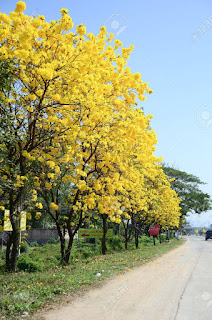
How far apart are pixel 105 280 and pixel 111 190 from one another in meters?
2.36

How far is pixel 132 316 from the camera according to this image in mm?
5082

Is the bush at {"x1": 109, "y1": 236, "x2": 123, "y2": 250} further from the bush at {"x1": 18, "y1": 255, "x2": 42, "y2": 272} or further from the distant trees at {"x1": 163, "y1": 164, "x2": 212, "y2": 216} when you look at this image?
the distant trees at {"x1": 163, "y1": 164, "x2": 212, "y2": 216}

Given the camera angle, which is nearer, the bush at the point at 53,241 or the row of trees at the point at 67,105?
the row of trees at the point at 67,105

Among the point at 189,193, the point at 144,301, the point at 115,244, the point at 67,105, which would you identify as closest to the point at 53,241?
the point at 115,244

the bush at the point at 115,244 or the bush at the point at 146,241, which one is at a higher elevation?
the bush at the point at 115,244

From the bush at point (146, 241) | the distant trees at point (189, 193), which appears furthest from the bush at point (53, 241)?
the distant trees at point (189, 193)

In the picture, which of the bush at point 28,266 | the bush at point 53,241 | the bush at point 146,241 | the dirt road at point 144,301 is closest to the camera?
the dirt road at point 144,301

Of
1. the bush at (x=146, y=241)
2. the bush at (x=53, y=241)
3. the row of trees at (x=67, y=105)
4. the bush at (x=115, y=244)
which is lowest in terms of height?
the bush at (x=146, y=241)

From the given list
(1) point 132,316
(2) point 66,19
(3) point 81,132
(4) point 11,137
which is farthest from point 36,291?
(2) point 66,19

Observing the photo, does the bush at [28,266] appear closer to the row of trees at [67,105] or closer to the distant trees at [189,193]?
the row of trees at [67,105]

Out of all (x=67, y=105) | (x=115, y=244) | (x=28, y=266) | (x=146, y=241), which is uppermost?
(x=67, y=105)

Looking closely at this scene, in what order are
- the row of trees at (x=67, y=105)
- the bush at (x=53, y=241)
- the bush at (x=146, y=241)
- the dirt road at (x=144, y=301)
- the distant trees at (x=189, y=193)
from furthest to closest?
the distant trees at (x=189, y=193) < the bush at (x=146, y=241) < the bush at (x=53, y=241) < the row of trees at (x=67, y=105) < the dirt road at (x=144, y=301)

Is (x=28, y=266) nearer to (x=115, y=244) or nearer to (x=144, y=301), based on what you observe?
(x=144, y=301)

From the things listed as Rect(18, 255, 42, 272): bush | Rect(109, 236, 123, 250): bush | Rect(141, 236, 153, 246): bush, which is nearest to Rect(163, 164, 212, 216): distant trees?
Rect(141, 236, 153, 246): bush
